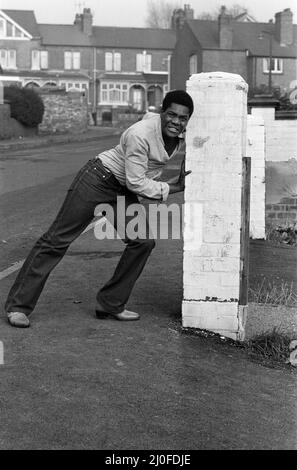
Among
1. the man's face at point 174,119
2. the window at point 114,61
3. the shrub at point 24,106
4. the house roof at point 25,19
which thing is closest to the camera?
the man's face at point 174,119

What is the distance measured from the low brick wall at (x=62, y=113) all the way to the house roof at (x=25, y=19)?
38.1 m

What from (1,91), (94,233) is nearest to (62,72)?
(1,91)

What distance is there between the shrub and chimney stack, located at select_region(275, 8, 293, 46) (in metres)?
33.2

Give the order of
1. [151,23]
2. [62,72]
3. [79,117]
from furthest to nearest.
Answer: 1. [151,23]
2. [62,72]
3. [79,117]

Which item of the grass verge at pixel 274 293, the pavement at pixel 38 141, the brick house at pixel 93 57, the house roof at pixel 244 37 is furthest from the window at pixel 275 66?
the grass verge at pixel 274 293

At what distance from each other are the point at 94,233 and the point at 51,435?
230 inches

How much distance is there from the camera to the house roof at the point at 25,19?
243ft

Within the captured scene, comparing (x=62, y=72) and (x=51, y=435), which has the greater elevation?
(x=62, y=72)

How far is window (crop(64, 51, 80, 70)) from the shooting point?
75.1m

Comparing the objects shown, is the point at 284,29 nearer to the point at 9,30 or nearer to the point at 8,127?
the point at 9,30

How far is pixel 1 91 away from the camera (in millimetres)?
28781

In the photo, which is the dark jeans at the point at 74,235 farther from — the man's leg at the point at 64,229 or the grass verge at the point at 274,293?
the grass verge at the point at 274,293
